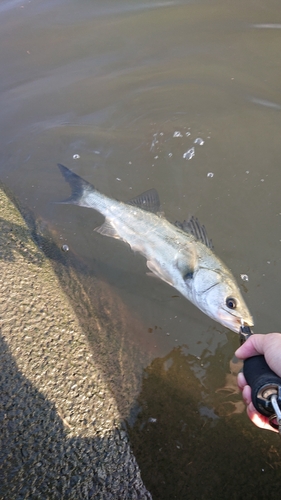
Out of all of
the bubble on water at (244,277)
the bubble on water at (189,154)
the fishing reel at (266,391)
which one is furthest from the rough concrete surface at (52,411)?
the bubble on water at (189,154)

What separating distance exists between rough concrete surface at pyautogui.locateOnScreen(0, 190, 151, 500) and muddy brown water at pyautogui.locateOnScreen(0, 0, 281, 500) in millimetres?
236

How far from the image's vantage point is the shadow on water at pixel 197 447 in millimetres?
2271

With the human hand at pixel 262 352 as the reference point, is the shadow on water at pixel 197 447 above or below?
below

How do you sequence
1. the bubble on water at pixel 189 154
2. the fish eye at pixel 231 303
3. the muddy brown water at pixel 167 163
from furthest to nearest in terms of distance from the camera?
the bubble on water at pixel 189 154 < the fish eye at pixel 231 303 < the muddy brown water at pixel 167 163

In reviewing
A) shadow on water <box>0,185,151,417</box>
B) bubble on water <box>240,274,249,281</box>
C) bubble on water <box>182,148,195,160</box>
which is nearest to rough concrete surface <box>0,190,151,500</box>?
shadow on water <box>0,185,151,417</box>

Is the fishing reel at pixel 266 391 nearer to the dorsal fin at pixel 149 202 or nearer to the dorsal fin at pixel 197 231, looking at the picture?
the dorsal fin at pixel 197 231

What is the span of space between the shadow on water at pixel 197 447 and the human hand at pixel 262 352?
1.08 ft

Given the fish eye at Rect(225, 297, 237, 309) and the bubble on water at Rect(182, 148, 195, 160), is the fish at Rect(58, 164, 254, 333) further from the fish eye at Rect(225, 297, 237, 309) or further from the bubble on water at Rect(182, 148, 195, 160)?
the bubble on water at Rect(182, 148, 195, 160)

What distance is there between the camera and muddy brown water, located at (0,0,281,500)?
2.53m

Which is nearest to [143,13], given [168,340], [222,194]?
[222,194]

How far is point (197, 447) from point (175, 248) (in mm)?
1618

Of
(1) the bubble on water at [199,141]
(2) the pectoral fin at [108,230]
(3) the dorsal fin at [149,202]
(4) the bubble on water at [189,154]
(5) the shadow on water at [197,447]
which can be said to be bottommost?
(5) the shadow on water at [197,447]

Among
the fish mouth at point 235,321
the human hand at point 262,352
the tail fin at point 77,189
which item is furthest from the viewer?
the tail fin at point 77,189

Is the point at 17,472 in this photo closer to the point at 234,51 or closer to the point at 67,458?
the point at 67,458
